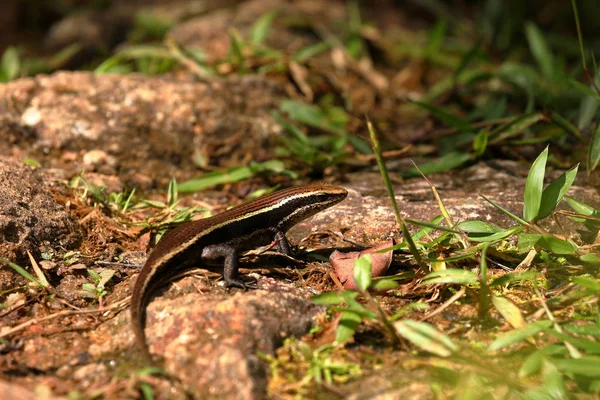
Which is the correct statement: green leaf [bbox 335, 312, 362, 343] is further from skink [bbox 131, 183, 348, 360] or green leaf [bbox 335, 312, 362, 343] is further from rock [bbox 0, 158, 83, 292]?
rock [bbox 0, 158, 83, 292]

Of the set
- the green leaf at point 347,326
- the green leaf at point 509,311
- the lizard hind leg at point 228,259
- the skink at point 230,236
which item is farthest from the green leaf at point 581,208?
the lizard hind leg at point 228,259

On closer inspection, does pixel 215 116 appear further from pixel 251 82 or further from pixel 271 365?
pixel 271 365

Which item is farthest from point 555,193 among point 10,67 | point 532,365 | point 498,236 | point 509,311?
point 10,67

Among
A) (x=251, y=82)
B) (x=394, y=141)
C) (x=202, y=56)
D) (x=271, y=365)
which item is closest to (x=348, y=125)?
(x=394, y=141)

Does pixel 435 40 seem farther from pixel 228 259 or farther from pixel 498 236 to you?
pixel 228 259

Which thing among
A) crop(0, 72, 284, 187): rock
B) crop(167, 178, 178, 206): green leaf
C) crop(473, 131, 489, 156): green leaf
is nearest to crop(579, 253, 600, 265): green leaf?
crop(473, 131, 489, 156): green leaf

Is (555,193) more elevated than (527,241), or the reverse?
(555,193)
